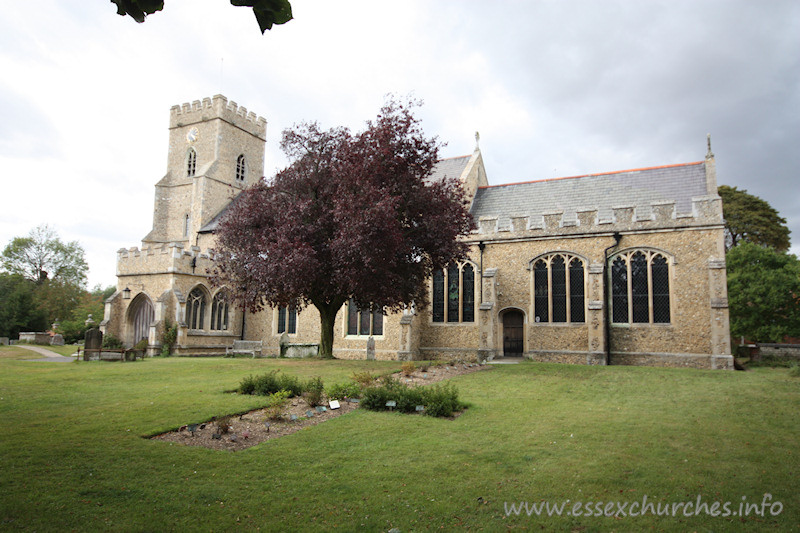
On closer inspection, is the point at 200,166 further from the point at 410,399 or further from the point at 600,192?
the point at 410,399

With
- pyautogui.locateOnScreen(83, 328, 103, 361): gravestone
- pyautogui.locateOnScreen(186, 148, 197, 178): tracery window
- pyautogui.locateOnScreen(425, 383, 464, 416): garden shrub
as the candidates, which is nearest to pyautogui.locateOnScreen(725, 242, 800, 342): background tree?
pyautogui.locateOnScreen(425, 383, 464, 416): garden shrub

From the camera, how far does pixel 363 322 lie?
24859 millimetres

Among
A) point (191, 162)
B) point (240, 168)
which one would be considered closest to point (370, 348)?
point (240, 168)

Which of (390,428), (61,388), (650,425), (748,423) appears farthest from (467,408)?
(61,388)

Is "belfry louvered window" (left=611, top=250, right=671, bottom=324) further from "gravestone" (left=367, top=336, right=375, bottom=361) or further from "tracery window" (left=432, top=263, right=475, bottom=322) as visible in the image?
"gravestone" (left=367, top=336, right=375, bottom=361)

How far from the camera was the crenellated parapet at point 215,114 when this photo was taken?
35.7 metres

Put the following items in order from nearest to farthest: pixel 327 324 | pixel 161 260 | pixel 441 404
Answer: pixel 441 404 → pixel 327 324 → pixel 161 260

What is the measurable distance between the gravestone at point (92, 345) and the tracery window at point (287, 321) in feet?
29.2

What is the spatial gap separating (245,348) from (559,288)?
15.9 metres

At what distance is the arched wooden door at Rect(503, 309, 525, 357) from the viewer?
22.5 meters

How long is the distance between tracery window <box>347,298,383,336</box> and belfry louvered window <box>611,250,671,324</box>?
35.0 ft

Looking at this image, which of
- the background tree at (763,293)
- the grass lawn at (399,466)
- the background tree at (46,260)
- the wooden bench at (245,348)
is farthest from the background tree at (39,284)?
the background tree at (763,293)

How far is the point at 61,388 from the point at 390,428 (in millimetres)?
8077

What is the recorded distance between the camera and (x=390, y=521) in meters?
4.52
